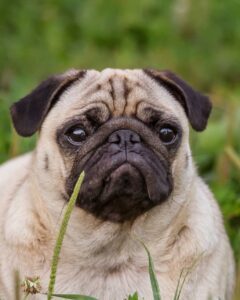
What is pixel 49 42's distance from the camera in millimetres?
9680

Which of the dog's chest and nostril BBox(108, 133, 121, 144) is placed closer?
nostril BBox(108, 133, 121, 144)

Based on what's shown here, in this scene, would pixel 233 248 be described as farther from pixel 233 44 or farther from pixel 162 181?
pixel 233 44

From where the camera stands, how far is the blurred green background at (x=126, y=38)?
9.35 meters

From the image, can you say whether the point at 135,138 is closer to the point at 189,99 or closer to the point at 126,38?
the point at 189,99

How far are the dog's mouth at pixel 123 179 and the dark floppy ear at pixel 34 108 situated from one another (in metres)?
0.33

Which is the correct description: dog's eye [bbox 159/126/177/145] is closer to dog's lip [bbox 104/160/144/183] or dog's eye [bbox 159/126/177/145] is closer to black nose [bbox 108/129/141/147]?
A: black nose [bbox 108/129/141/147]

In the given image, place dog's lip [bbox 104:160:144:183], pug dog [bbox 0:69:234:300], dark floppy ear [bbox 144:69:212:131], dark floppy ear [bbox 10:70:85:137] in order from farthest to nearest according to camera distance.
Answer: dark floppy ear [bbox 144:69:212:131] < dark floppy ear [bbox 10:70:85:137] < pug dog [bbox 0:69:234:300] < dog's lip [bbox 104:160:144:183]

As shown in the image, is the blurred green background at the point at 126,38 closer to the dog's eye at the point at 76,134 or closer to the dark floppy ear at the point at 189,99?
the dark floppy ear at the point at 189,99

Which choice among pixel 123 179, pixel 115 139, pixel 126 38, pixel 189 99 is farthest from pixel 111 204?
pixel 126 38

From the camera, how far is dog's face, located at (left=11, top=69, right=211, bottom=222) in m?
5.14

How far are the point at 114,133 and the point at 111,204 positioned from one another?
1.00 ft

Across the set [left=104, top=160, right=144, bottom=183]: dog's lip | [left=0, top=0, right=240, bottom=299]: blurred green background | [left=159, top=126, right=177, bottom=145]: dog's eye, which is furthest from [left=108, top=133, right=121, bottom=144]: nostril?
[left=0, top=0, right=240, bottom=299]: blurred green background

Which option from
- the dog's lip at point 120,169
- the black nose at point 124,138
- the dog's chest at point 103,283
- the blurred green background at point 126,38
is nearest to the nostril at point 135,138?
the black nose at point 124,138

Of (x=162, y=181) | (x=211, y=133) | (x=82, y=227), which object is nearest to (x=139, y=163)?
(x=162, y=181)
